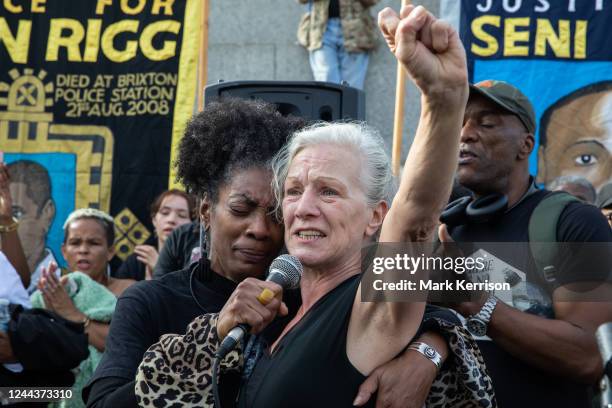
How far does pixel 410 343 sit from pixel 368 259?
304 mm

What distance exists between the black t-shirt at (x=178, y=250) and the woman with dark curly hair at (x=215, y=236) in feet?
6.03

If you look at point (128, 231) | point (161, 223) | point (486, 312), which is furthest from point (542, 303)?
point (128, 231)

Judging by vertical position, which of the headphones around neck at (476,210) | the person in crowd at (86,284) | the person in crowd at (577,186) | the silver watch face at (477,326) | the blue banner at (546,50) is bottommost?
the person in crowd at (86,284)

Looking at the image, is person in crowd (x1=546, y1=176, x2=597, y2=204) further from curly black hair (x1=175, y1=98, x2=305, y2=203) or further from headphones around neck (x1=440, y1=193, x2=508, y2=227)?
curly black hair (x1=175, y1=98, x2=305, y2=203)

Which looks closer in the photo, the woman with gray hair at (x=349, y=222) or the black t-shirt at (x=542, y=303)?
the woman with gray hair at (x=349, y=222)

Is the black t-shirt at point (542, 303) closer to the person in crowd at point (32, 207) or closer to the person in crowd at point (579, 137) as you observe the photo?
the person in crowd at point (579, 137)

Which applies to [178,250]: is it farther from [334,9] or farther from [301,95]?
[334,9]

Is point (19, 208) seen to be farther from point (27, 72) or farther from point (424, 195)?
point (424, 195)

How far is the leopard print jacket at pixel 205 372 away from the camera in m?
2.57

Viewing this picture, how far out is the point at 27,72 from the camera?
676cm

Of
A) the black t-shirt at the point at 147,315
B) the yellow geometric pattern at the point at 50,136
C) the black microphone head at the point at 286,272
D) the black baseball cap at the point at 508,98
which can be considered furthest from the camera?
the yellow geometric pattern at the point at 50,136

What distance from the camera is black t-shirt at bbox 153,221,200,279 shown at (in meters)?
5.28

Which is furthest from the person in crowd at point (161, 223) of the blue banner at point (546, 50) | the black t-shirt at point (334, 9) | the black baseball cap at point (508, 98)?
the black baseball cap at point (508, 98)

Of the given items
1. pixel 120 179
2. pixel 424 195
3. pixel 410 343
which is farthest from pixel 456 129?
pixel 120 179
